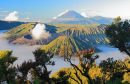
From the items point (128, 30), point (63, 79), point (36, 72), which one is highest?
point (128, 30)

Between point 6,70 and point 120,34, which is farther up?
point 120,34

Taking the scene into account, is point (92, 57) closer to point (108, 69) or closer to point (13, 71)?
point (108, 69)

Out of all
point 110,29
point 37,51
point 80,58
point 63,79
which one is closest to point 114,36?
point 110,29

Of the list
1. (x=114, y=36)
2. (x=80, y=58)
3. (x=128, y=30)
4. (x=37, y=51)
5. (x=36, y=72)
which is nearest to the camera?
(x=80, y=58)

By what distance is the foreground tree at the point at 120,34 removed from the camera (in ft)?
66.7

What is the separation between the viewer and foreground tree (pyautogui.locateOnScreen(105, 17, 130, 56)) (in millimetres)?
20328

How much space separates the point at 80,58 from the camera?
18281 millimetres

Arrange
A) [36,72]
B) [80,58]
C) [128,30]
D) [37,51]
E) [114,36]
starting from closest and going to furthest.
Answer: [80,58] < [128,30] < [114,36] < [36,72] < [37,51]

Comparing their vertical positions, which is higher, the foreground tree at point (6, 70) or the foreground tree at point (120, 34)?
the foreground tree at point (120, 34)

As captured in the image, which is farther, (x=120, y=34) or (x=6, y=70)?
(x=6, y=70)

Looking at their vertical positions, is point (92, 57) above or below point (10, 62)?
above

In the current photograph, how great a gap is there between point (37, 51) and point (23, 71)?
18.7ft

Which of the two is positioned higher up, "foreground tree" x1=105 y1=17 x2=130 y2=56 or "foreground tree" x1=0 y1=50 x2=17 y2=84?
"foreground tree" x1=105 y1=17 x2=130 y2=56

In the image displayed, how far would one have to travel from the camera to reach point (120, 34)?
20.6m
